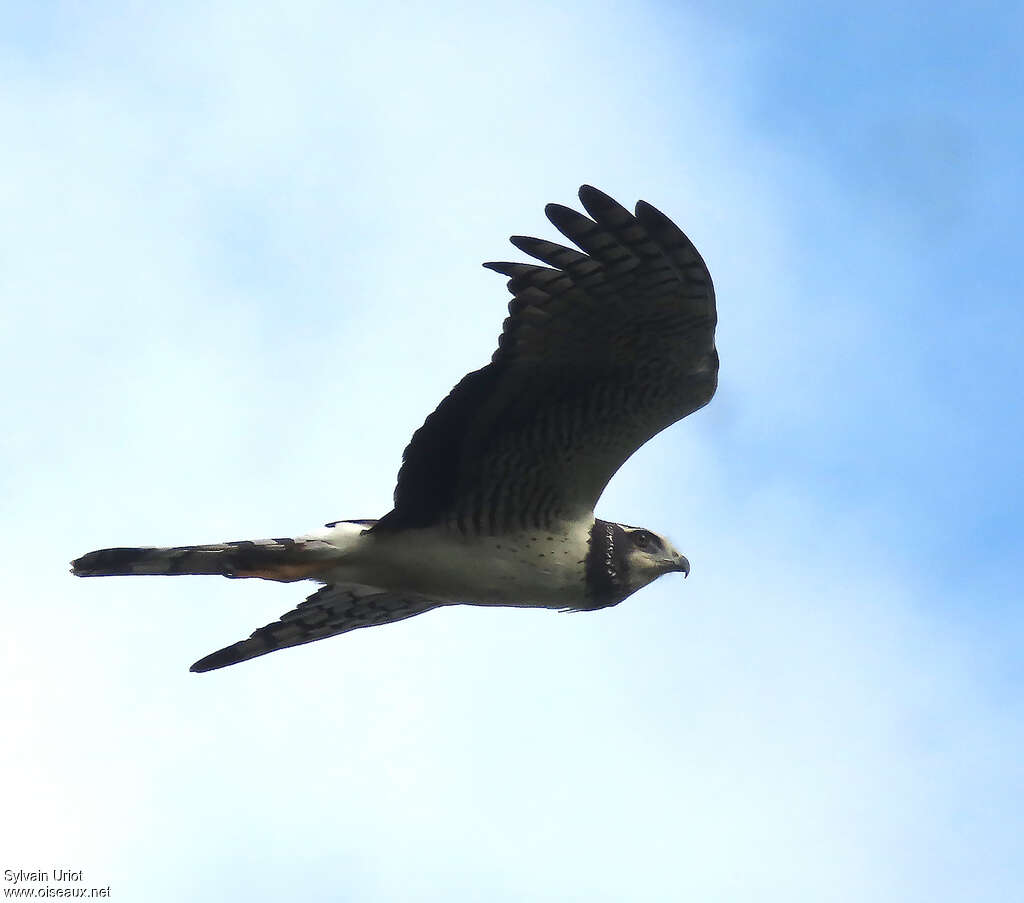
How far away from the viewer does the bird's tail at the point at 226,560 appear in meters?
8.76

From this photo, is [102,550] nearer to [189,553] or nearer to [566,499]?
[189,553]

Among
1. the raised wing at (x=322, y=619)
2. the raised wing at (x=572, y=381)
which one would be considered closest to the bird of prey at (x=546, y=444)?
the raised wing at (x=572, y=381)

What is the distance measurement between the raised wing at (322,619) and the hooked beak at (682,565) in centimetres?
147

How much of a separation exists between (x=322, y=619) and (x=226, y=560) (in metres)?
1.28

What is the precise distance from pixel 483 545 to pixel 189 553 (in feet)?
5.22

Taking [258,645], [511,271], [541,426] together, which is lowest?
[258,645]

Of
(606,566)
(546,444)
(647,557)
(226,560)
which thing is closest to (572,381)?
(546,444)

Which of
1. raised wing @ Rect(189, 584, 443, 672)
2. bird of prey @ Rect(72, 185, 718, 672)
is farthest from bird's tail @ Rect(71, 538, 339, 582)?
raised wing @ Rect(189, 584, 443, 672)

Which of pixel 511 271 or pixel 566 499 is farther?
pixel 566 499

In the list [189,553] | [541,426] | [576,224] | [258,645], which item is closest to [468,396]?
[541,426]

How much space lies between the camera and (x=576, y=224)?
8.27m

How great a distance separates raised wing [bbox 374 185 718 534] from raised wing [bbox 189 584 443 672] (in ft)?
3.10

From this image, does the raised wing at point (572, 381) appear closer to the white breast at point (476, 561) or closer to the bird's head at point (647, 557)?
the white breast at point (476, 561)

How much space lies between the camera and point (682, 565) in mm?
9742
